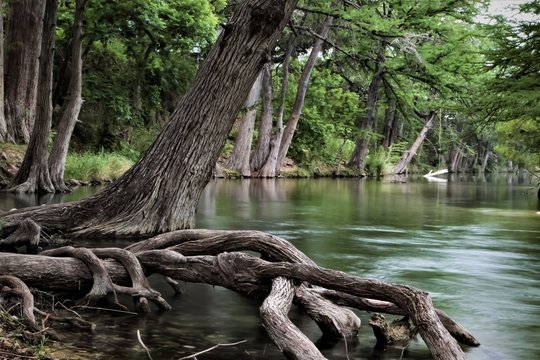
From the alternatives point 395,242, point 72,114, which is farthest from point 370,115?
point 395,242

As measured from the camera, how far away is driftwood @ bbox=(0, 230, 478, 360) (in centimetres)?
387

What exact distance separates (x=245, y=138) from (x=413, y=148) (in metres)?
18.6

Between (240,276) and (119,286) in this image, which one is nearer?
(240,276)

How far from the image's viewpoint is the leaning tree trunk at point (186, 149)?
29.9ft

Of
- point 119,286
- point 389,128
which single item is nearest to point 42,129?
point 119,286

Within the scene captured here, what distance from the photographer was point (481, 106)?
18.0 m

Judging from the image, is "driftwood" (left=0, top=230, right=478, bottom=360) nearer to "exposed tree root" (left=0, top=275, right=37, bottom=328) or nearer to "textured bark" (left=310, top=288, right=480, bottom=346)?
"textured bark" (left=310, top=288, right=480, bottom=346)

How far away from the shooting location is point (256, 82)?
31.5 meters

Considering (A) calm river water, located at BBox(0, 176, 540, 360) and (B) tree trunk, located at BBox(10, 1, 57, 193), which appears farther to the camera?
A: (B) tree trunk, located at BBox(10, 1, 57, 193)

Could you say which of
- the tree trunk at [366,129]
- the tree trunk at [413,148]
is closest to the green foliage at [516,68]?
the tree trunk at [366,129]

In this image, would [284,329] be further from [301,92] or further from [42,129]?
[301,92]

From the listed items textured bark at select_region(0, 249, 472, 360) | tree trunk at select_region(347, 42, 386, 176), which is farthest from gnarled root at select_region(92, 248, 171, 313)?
tree trunk at select_region(347, 42, 386, 176)

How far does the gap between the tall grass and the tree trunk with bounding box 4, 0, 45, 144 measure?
1.66 meters

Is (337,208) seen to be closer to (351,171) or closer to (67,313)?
(67,313)
